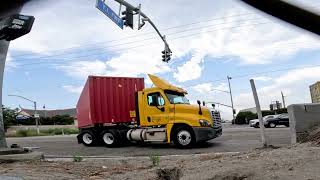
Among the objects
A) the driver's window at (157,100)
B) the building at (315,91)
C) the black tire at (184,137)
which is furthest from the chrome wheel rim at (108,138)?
the building at (315,91)

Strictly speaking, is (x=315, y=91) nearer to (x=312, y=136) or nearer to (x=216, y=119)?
(x=312, y=136)

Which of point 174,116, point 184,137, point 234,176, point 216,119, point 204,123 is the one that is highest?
point 174,116

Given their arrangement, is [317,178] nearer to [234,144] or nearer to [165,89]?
[234,144]

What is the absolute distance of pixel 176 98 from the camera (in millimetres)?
18672

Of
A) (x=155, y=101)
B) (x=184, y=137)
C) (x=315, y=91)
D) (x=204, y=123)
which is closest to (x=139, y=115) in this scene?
(x=155, y=101)

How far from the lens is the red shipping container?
20.0 meters

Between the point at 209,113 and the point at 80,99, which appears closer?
the point at 209,113

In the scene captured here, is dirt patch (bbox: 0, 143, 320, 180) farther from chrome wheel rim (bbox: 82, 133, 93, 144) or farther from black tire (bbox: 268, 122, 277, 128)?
black tire (bbox: 268, 122, 277, 128)

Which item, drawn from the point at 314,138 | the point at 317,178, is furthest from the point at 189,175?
the point at 314,138

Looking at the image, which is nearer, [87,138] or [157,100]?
[157,100]

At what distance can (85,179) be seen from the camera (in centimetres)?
919

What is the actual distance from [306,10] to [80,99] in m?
20.6

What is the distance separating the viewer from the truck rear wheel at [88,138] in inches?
789

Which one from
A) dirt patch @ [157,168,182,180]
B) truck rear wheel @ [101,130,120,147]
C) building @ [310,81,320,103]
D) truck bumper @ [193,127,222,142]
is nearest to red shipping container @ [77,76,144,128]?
truck rear wheel @ [101,130,120,147]
